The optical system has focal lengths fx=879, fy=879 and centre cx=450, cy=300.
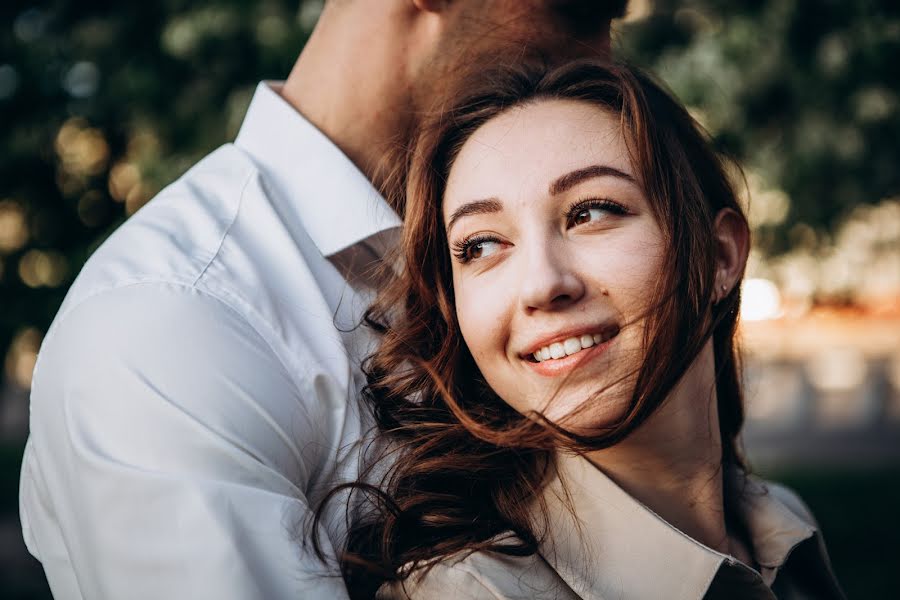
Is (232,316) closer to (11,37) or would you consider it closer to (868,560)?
(11,37)

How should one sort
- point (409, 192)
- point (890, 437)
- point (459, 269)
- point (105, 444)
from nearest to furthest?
point (105, 444) → point (459, 269) → point (409, 192) → point (890, 437)

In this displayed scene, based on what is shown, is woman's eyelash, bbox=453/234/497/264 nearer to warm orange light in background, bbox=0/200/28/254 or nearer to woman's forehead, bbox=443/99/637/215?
woman's forehead, bbox=443/99/637/215

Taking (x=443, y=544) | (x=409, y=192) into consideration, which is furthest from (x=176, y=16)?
(x=443, y=544)

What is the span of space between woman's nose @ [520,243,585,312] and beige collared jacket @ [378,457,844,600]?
1.29 feet

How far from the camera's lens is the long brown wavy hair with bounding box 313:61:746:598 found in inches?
71.8

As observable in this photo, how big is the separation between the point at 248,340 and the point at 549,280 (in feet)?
2.05

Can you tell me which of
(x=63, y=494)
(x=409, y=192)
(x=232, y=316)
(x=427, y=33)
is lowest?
(x=63, y=494)

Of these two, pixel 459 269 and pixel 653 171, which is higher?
pixel 653 171

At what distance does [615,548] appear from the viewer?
1.88 m

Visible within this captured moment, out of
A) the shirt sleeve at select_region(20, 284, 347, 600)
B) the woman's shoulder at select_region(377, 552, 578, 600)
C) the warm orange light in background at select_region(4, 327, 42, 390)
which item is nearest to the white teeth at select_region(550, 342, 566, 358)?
the woman's shoulder at select_region(377, 552, 578, 600)

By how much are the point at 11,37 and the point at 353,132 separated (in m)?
3.85

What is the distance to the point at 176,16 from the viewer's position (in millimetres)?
4934

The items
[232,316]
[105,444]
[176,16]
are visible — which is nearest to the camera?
[105,444]

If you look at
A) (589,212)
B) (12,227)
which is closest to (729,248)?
(589,212)
